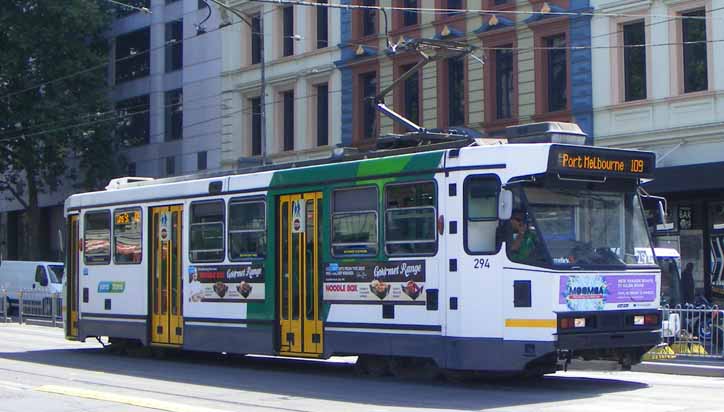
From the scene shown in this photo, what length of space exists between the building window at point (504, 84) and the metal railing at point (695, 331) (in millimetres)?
13503

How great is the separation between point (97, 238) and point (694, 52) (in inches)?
608

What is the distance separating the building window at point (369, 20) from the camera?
34.9m

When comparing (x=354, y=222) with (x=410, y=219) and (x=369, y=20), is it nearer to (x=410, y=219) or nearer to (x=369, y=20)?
(x=410, y=219)

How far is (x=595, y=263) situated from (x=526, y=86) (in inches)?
694

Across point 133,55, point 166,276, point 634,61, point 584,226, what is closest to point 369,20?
point 634,61

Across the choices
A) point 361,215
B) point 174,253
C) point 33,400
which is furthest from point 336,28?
point 33,400

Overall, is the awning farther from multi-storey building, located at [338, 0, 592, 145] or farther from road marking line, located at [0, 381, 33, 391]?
road marking line, located at [0, 381, 33, 391]

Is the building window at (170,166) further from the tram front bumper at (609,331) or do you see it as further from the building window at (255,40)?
the tram front bumper at (609,331)

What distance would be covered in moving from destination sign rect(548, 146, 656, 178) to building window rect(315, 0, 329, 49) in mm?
23676

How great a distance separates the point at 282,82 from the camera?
38.1 meters

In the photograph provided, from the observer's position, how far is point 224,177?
684 inches

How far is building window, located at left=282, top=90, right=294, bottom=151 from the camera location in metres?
38.3

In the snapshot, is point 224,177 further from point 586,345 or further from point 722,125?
point 722,125

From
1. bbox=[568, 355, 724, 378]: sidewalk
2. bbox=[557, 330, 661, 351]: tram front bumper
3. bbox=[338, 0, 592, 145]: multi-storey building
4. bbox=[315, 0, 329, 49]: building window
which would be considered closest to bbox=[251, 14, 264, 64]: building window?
bbox=[315, 0, 329, 49]: building window
